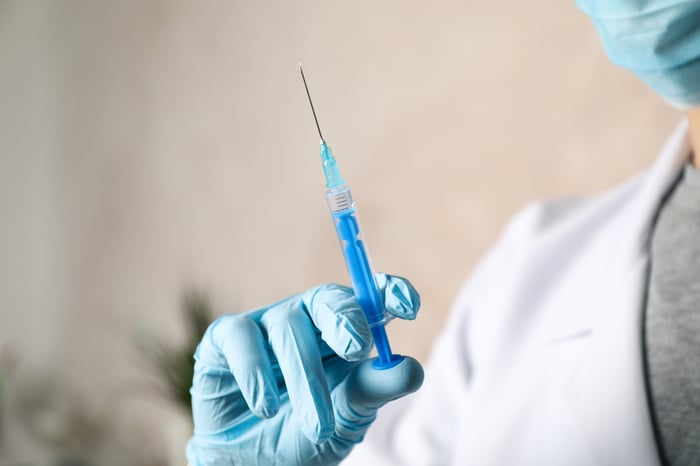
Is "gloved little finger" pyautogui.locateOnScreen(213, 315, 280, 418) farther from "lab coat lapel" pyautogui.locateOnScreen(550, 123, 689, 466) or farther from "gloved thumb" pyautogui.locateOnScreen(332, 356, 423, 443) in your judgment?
"lab coat lapel" pyautogui.locateOnScreen(550, 123, 689, 466)

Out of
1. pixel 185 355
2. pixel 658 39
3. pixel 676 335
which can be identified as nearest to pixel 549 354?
pixel 676 335

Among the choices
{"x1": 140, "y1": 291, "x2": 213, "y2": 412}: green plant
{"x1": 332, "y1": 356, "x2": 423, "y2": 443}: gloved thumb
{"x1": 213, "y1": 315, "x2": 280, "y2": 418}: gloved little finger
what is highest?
{"x1": 213, "y1": 315, "x2": 280, "y2": 418}: gloved little finger

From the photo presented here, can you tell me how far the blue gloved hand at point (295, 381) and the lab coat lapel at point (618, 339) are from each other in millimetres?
324

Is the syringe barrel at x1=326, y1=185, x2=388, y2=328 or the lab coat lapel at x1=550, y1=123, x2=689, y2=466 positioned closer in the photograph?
the syringe barrel at x1=326, y1=185, x2=388, y2=328

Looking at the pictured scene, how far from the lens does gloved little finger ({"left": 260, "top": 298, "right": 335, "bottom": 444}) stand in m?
0.60

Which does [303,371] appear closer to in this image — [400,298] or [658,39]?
[400,298]

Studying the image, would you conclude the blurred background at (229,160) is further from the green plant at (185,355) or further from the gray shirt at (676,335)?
the gray shirt at (676,335)

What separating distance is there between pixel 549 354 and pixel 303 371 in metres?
0.48

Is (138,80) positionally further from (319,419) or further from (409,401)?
(319,419)

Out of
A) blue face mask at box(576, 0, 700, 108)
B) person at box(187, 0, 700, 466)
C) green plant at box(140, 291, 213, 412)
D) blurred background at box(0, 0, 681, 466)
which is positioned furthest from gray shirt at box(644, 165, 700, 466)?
green plant at box(140, 291, 213, 412)

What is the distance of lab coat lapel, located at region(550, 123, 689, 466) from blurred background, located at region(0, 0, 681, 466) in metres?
0.26

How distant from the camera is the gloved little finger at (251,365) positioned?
1.99 ft

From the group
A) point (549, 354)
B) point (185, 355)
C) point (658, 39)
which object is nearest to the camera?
point (658, 39)

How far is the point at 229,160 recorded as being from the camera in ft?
5.18
